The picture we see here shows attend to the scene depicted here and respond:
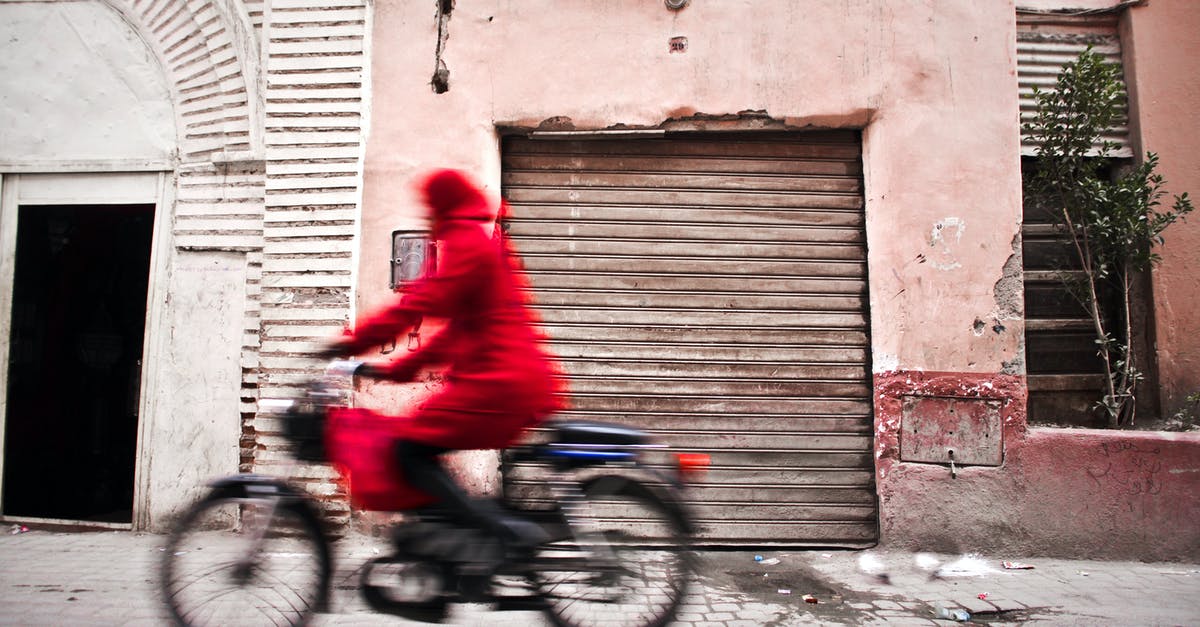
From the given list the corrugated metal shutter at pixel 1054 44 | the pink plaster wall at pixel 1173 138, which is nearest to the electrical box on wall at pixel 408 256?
the corrugated metal shutter at pixel 1054 44

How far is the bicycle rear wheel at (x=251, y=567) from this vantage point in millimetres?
2818

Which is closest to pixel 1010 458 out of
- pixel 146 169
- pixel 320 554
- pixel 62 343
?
pixel 320 554

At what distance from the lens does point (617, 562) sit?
9.18ft

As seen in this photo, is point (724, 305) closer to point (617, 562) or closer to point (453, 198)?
point (617, 562)

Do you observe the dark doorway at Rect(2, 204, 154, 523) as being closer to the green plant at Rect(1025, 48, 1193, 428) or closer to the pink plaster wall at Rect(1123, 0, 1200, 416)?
the green plant at Rect(1025, 48, 1193, 428)

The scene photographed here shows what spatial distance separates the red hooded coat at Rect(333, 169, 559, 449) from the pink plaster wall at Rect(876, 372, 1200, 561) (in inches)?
130

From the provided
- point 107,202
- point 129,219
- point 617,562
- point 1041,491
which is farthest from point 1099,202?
point 129,219

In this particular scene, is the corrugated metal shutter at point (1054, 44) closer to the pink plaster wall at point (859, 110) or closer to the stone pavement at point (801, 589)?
the pink plaster wall at point (859, 110)

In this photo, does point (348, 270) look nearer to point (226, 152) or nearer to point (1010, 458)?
point (226, 152)

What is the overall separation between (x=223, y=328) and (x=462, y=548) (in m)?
3.56

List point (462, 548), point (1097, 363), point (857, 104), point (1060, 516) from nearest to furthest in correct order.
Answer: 1. point (462, 548)
2. point (1060, 516)
3. point (857, 104)
4. point (1097, 363)

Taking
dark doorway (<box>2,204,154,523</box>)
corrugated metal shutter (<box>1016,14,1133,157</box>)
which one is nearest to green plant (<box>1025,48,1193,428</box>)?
corrugated metal shutter (<box>1016,14,1133,157</box>)

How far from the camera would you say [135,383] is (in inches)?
243

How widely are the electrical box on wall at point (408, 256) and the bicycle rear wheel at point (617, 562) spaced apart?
283 cm
